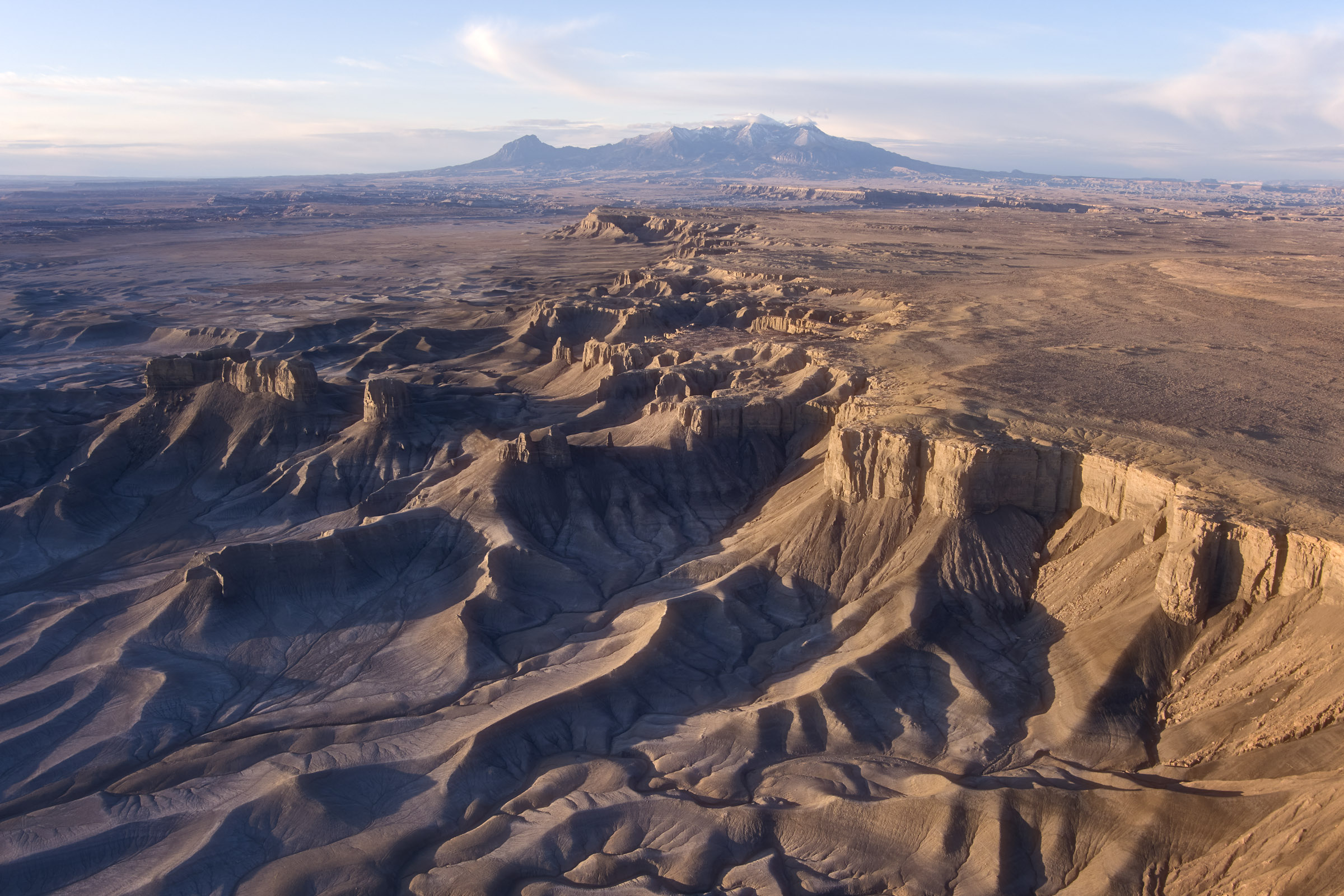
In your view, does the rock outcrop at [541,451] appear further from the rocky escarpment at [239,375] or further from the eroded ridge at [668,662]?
the rocky escarpment at [239,375]

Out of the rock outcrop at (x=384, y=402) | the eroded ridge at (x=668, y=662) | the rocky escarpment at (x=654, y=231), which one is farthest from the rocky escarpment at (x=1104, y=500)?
the rocky escarpment at (x=654, y=231)

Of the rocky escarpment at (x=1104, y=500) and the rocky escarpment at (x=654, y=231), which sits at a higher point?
the rocky escarpment at (x=654, y=231)

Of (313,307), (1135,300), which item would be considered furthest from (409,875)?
(313,307)

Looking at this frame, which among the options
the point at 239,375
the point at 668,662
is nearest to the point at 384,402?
the point at 239,375

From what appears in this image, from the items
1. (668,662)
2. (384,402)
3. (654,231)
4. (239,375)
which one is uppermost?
(654,231)

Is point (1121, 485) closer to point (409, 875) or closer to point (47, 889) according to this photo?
point (409, 875)

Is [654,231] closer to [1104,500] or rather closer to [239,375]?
[239,375]

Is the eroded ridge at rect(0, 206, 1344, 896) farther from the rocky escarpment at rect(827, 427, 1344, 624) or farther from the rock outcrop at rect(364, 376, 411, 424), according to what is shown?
the rock outcrop at rect(364, 376, 411, 424)

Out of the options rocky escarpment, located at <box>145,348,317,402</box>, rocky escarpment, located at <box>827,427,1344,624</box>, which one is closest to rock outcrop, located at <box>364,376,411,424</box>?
rocky escarpment, located at <box>145,348,317,402</box>
